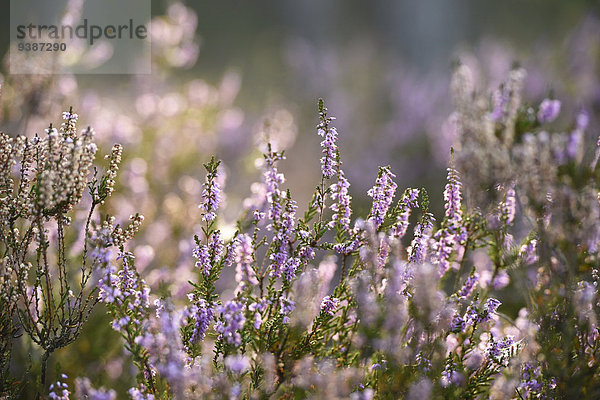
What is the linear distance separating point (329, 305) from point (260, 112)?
25.1 feet

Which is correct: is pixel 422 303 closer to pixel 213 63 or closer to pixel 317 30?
pixel 213 63

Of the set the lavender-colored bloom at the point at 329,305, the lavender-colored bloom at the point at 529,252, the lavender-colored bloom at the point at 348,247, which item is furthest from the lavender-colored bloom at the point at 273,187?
the lavender-colored bloom at the point at 529,252

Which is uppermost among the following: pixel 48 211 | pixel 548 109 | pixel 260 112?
pixel 260 112

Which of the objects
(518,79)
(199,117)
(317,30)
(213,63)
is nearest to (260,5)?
(317,30)

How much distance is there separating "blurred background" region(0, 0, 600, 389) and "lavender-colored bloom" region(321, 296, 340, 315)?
63 cm

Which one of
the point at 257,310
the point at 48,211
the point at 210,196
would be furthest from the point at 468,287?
the point at 48,211

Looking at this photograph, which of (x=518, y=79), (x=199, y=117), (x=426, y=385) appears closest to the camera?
(x=426, y=385)

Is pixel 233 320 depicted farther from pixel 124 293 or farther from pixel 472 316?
pixel 472 316

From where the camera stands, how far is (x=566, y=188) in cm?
184

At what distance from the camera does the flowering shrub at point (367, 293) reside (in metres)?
1.78

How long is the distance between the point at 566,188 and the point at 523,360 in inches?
27.1

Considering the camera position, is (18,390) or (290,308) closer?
(290,308)

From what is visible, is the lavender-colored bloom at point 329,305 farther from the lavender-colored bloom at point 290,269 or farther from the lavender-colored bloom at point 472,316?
the lavender-colored bloom at point 472,316

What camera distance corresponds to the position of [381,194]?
2.13 meters
